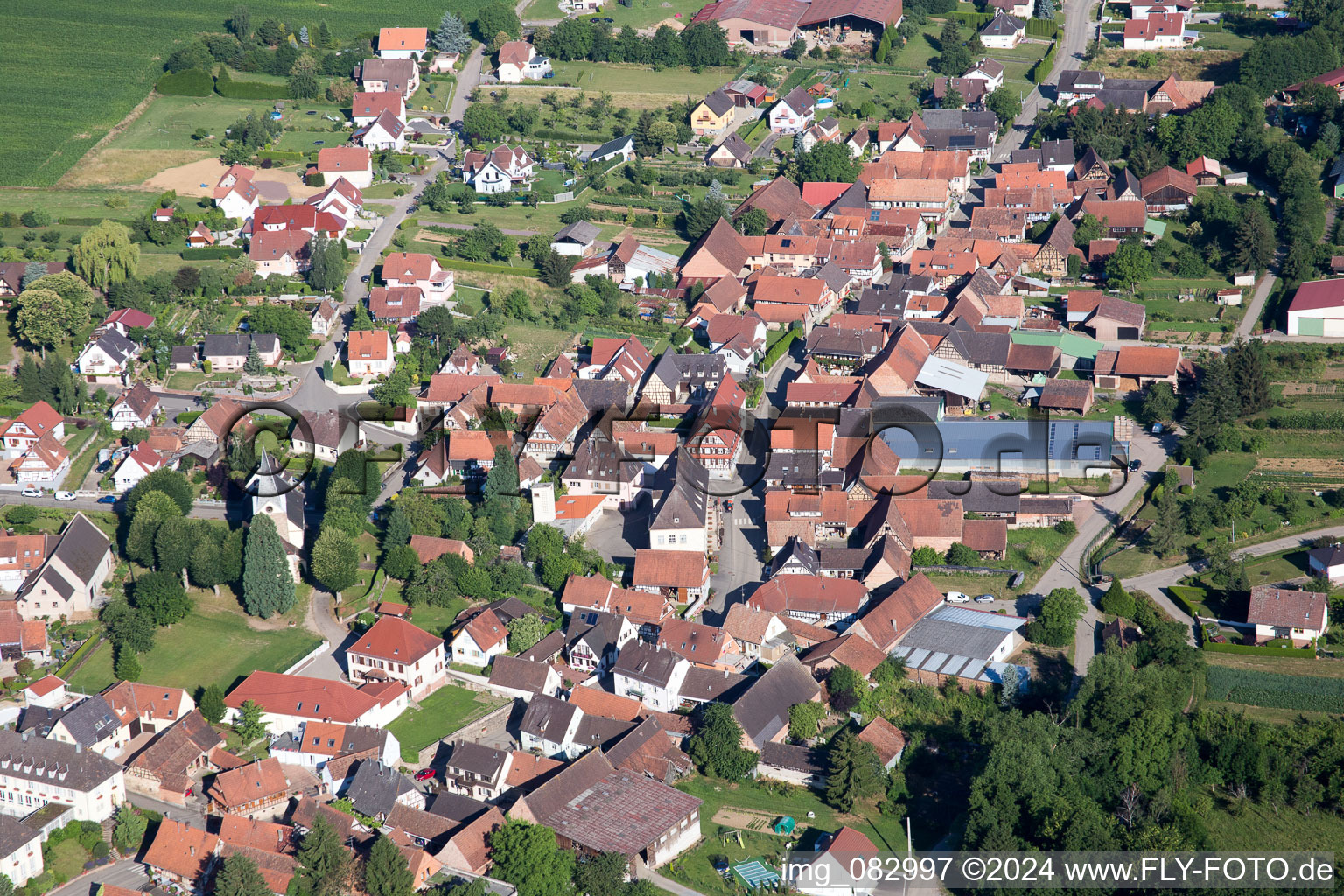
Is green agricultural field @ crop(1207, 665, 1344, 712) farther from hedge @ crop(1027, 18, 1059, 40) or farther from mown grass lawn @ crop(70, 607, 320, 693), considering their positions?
hedge @ crop(1027, 18, 1059, 40)

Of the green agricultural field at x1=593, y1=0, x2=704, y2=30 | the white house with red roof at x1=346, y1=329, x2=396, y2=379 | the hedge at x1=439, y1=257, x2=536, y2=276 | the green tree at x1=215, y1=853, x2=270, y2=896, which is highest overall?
the green agricultural field at x1=593, y1=0, x2=704, y2=30

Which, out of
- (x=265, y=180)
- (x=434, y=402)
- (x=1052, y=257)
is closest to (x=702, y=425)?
(x=434, y=402)

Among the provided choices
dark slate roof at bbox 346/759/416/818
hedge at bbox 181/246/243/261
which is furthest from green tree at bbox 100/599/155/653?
hedge at bbox 181/246/243/261

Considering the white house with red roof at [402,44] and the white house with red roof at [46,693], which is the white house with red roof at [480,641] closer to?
the white house with red roof at [46,693]

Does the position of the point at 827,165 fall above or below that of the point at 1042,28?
below

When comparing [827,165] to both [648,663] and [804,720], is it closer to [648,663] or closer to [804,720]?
[648,663]

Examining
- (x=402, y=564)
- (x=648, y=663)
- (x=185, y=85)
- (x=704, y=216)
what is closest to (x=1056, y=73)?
(x=704, y=216)

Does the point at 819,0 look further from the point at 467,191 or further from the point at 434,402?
the point at 434,402
